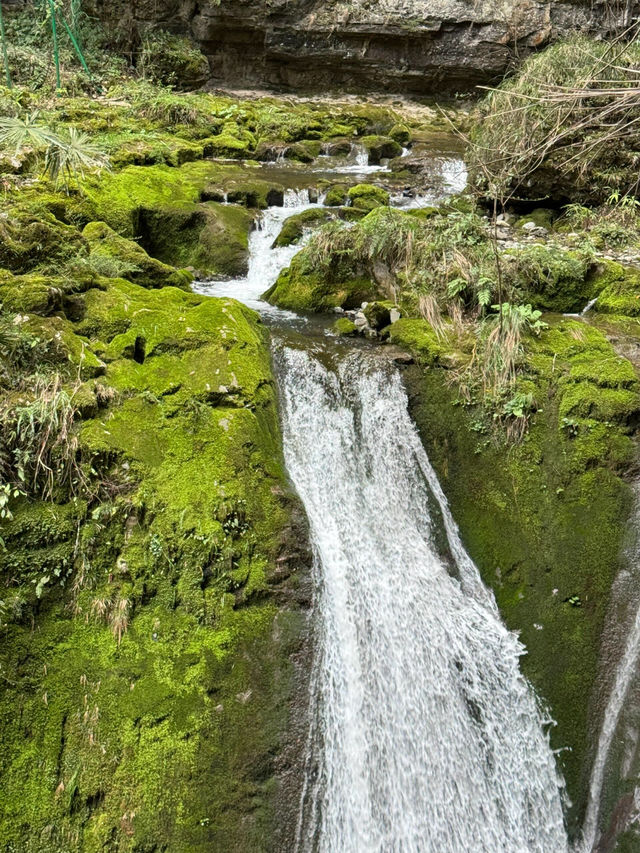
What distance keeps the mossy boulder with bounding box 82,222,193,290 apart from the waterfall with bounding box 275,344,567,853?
8.48ft

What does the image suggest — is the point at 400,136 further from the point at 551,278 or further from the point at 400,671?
the point at 400,671

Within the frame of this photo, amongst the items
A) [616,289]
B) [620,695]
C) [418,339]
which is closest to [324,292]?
[418,339]

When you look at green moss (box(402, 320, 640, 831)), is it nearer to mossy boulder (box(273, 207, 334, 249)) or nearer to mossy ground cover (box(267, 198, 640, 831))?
mossy ground cover (box(267, 198, 640, 831))

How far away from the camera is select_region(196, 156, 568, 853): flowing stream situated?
12.8 feet

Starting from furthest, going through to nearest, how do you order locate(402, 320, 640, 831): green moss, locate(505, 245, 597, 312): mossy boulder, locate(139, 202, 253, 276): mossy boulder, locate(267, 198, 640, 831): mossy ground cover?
locate(139, 202, 253, 276): mossy boulder, locate(505, 245, 597, 312): mossy boulder, locate(267, 198, 640, 831): mossy ground cover, locate(402, 320, 640, 831): green moss

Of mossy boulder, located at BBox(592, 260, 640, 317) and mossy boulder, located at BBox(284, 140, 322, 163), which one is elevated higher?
mossy boulder, located at BBox(592, 260, 640, 317)

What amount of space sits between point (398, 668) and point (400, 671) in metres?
0.03

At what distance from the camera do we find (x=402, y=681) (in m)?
4.30

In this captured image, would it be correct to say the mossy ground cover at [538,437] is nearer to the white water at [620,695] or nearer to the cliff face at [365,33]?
the white water at [620,695]

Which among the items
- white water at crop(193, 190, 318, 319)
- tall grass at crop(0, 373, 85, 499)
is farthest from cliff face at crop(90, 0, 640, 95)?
tall grass at crop(0, 373, 85, 499)

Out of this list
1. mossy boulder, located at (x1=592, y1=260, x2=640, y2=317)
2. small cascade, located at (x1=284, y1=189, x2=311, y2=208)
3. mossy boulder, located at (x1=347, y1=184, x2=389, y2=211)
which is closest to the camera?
mossy boulder, located at (x1=592, y1=260, x2=640, y2=317)

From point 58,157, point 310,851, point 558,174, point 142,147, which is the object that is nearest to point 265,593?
point 310,851

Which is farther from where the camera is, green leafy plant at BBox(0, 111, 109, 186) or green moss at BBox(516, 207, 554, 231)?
green moss at BBox(516, 207, 554, 231)

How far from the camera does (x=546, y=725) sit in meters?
4.50
